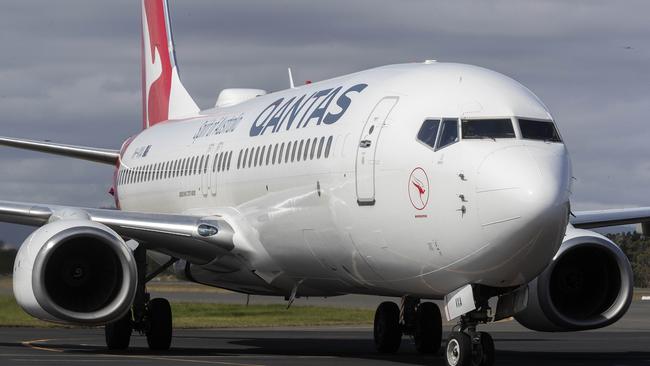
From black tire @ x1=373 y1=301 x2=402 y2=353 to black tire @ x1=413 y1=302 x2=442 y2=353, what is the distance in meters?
0.32

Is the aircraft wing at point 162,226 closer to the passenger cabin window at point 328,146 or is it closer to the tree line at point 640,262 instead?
the passenger cabin window at point 328,146

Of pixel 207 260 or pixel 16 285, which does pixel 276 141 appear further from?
pixel 16 285

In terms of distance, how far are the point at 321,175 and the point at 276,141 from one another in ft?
8.35

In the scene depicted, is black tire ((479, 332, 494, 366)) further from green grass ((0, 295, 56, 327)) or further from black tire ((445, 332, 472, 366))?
green grass ((0, 295, 56, 327))

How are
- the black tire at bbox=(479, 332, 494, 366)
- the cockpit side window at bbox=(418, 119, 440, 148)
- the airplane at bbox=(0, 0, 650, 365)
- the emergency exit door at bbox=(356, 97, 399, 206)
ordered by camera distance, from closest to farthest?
the airplane at bbox=(0, 0, 650, 365) < the black tire at bbox=(479, 332, 494, 366) < the cockpit side window at bbox=(418, 119, 440, 148) < the emergency exit door at bbox=(356, 97, 399, 206)

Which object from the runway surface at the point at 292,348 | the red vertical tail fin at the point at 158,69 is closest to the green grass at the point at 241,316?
the runway surface at the point at 292,348

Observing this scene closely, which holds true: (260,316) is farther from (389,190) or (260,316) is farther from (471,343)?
(471,343)

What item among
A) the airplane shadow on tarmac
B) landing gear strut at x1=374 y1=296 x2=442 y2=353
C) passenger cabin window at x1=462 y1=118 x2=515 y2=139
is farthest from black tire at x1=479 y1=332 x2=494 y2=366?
landing gear strut at x1=374 y1=296 x2=442 y2=353

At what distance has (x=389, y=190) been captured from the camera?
16781 mm

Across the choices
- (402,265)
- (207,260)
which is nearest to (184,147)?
(207,260)

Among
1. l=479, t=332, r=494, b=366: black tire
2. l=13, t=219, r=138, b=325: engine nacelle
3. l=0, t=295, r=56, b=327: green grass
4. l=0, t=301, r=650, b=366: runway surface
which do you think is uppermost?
l=479, t=332, r=494, b=366: black tire

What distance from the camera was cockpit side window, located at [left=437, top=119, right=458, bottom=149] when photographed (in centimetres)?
1619

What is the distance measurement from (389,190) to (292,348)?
25.6ft

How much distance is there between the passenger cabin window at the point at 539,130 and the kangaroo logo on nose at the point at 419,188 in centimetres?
125
